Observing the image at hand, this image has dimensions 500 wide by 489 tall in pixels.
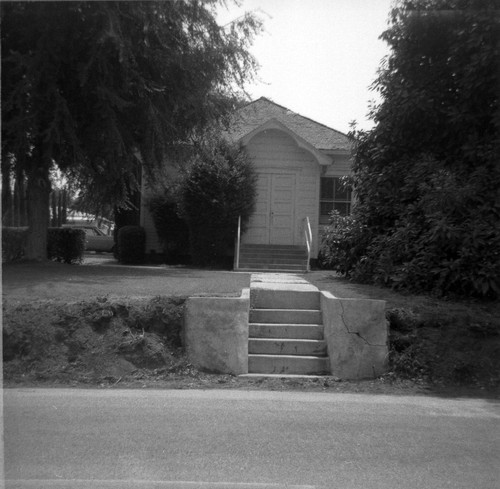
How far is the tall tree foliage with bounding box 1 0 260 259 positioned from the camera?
1287 centimetres

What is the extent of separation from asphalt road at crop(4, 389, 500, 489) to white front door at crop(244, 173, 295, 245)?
12.6m

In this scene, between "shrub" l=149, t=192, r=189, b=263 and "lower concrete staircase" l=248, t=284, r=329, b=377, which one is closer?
"lower concrete staircase" l=248, t=284, r=329, b=377

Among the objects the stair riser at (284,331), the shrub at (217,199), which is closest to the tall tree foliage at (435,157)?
the stair riser at (284,331)

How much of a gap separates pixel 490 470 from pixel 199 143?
41.2 feet

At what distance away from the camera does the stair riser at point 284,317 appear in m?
9.37

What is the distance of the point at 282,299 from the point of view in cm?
974

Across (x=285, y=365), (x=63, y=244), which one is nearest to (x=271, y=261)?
(x=63, y=244)

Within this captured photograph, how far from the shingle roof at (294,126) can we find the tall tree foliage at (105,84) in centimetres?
486

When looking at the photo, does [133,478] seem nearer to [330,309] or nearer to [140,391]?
[140,391]

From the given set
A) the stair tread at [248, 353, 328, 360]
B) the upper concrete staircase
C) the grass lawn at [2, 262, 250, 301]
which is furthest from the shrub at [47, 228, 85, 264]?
the stair tread at [248, 353, 328, 360]

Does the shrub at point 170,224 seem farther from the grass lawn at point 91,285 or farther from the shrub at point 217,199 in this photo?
the grass lawn at point 91,285

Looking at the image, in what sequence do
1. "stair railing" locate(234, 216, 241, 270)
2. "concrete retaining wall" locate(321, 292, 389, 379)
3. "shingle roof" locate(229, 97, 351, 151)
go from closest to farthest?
"concrete retaining wall" locate(321, 292, 389, 379) < "stair railing" locate(234, 216, 241, 270) < "shingle roof" locate(229, 97, 351, 151)

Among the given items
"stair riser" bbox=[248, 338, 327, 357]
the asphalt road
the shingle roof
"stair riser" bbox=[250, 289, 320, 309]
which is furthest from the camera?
the shingle roof

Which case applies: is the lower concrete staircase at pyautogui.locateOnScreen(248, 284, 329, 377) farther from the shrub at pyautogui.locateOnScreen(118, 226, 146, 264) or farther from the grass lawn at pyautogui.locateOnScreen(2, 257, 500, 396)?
the shrub at pyautogui.locateOnScreen(118, 226, 146, 264)
